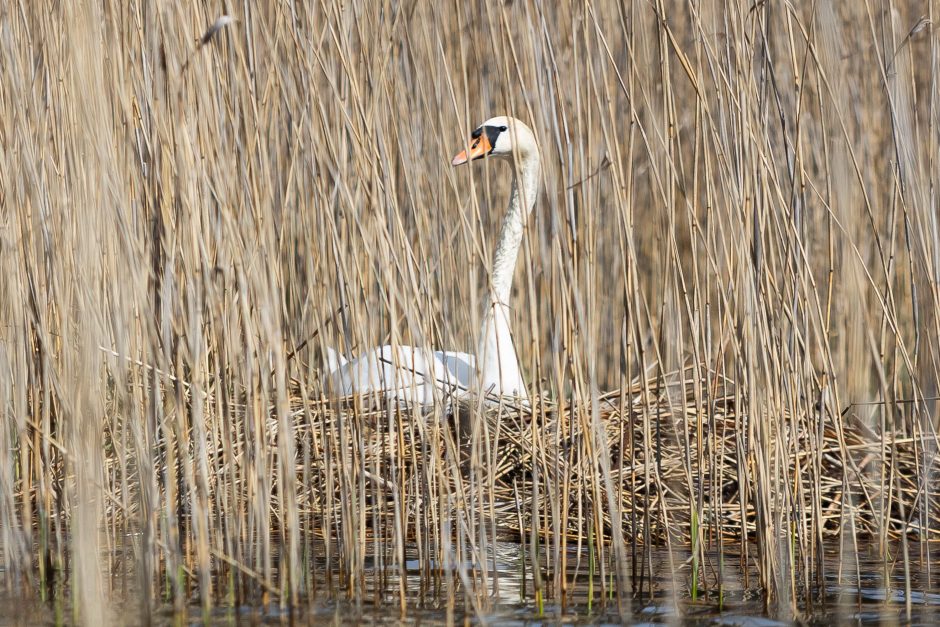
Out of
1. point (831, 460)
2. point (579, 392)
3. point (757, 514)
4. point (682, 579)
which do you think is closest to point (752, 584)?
point (682, 579)

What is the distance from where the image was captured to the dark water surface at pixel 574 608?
100.0 inches

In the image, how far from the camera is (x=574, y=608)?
8.95 ft

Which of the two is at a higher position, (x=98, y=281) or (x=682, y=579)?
(x=98, y=281)

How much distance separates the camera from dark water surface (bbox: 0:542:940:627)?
2539mm

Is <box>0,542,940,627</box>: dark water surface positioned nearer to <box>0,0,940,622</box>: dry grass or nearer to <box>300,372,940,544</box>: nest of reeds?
<box>0,0,940,622</box>: dry grass

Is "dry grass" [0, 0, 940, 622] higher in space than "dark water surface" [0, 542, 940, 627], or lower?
higher

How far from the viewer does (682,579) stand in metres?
3.10

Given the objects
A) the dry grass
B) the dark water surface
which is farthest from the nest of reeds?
the dark water surface

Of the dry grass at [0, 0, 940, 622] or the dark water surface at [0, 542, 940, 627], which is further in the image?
the dark water surface at [0, 542, 940, 627]

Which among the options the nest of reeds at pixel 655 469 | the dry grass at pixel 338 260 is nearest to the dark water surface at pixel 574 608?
the dry grass at pixel 338 260

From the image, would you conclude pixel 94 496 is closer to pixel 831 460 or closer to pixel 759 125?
pixel 759 125

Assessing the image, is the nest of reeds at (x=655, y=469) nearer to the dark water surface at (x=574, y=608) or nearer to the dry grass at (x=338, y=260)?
the dry grass at (x=338, y=260)

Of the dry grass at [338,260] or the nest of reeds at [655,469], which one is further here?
the nest of reeds at [655,469]

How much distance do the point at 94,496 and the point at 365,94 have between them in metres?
1.12
